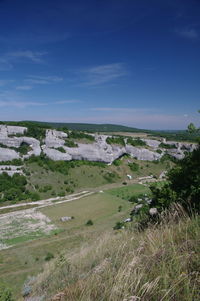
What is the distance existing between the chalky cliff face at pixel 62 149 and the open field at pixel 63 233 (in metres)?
15.7

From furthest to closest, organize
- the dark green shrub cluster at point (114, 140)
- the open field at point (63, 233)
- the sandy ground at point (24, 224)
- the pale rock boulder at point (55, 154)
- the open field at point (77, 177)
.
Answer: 1. the dark green shrub cluster at point (114, 140)
2. the pale rock boulder at point (55, 154)
3. the open field at point (77, 177)
4. the sandy ground at point (24, 224)
5. the open field at point (63, 233)

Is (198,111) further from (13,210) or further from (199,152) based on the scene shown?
(13,210)

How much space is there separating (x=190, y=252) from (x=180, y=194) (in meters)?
9.87

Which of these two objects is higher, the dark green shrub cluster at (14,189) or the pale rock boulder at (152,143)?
the pale rock boulder at (152,143)

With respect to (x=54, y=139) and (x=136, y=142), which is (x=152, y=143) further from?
(x=54, y=139)

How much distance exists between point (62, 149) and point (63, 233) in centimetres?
2955

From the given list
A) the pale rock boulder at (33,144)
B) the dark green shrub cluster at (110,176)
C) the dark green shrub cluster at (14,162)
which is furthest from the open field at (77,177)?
the pale rock boulder at (33,144)

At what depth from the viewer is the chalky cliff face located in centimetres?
4659

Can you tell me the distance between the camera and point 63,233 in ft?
76.2

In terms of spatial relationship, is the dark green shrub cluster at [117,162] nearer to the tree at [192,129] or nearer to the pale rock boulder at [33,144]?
the pale rock boulder at [33,144]

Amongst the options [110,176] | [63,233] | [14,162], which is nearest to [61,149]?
[14,162]

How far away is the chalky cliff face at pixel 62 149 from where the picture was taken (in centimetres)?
4659

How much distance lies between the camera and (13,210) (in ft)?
102

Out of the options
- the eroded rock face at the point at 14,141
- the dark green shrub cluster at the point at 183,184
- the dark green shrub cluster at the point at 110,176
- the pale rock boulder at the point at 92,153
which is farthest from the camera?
the pale rock boulder at the point at 92,153
